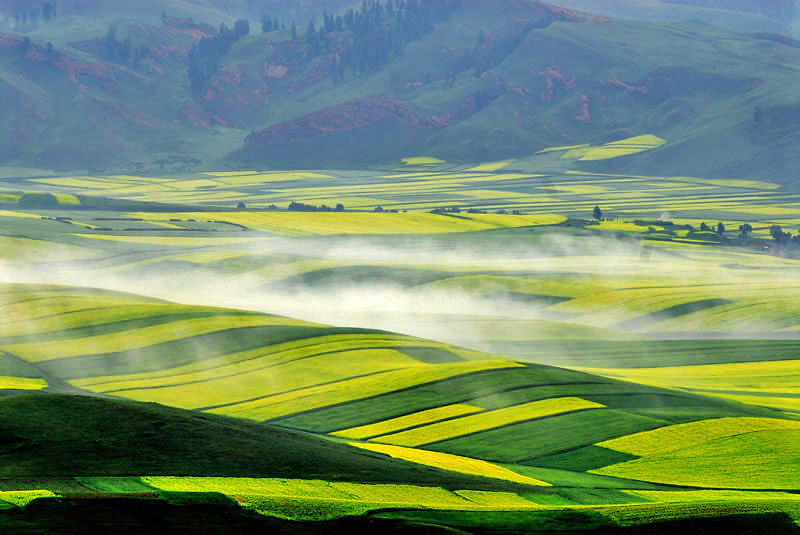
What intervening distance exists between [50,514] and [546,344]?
2273 inches

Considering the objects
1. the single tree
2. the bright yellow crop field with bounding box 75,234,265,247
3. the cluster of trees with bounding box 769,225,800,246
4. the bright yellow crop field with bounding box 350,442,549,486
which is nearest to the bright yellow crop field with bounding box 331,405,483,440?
the bright yellow crop field with bounding box 350,442,549,486

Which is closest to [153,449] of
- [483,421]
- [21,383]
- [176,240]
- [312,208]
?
[483,421]

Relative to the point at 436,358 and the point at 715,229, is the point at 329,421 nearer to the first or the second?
the point at 436,358

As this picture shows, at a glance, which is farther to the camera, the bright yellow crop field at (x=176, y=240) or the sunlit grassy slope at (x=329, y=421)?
the bright yellow crop field at (x=176, y=240)

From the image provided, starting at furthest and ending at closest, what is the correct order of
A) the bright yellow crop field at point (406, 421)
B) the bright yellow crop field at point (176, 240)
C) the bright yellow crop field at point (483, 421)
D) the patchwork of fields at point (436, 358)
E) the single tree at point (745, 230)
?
the single tree at point (745, 230) < the bright yellow crop field at point (176, 240) < the bright yellow crop field at point (406, 421) < the bright yellow crop field at point (483, 421) < the patchwork of fields at point (436, 358)

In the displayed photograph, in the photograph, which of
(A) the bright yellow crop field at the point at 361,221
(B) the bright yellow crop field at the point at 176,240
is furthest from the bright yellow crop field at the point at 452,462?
(A) the bright yellow crop field at the point at 361,221

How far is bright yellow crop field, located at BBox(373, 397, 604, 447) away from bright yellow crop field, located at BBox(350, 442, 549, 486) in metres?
2.07

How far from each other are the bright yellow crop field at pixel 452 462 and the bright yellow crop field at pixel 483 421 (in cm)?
207

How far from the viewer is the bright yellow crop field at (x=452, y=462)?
132ft

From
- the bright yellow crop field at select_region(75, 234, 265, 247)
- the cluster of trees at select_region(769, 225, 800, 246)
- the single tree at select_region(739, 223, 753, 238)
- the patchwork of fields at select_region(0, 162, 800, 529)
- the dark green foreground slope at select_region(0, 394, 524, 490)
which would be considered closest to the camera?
the dark green foreground slope at select_region(0, 394, 524, 490)

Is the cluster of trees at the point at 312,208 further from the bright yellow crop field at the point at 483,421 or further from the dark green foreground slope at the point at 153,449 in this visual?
the dark green foreground slope at the point at 153,449

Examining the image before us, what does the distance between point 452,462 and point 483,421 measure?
7.69m

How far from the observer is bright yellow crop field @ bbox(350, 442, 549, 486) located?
40156 millimetres

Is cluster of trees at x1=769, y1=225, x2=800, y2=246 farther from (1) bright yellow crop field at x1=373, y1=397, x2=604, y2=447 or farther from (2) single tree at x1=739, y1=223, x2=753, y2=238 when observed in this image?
(1) bright yellow crop field at x1=373, y1=397, x2=604, y2=447
